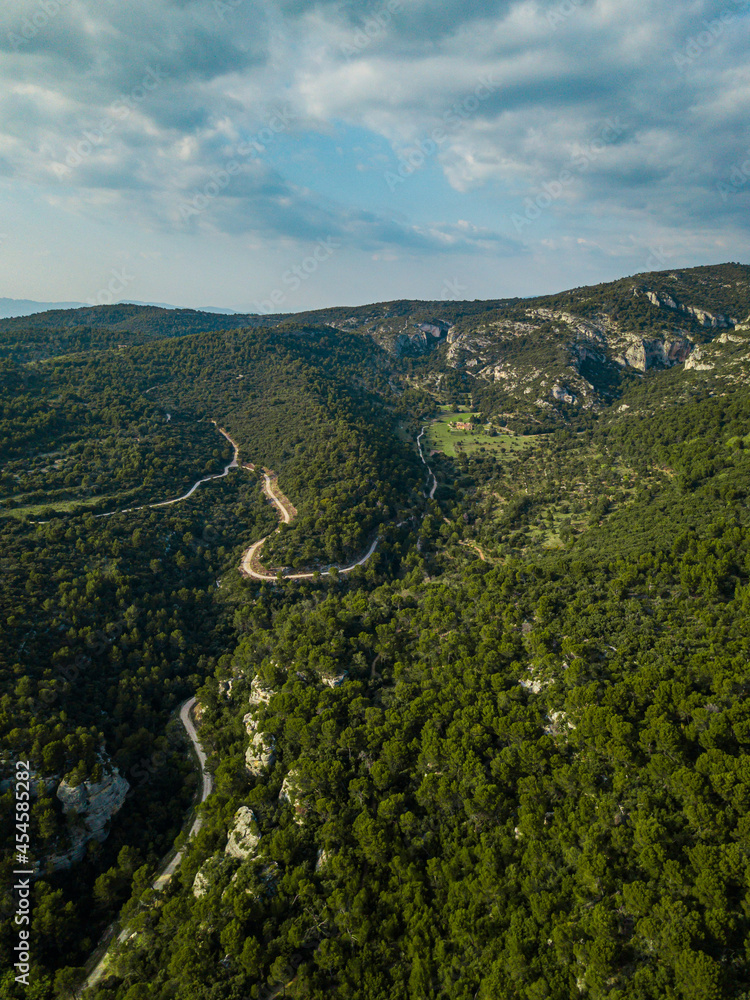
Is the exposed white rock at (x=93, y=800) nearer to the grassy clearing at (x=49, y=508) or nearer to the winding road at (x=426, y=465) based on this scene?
the grassy clearing at (x=49, y=508)

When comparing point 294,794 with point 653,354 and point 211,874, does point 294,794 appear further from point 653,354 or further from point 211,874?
point 653,354

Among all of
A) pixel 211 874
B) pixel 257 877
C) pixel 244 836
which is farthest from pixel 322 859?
pixel 211 874

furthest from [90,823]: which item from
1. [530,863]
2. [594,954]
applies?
[594,954]

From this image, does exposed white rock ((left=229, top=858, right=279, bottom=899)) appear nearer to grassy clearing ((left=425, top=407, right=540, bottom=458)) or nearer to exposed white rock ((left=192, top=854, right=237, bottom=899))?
exposed white rock ((left=192, top=854, right=237, bottom=899))

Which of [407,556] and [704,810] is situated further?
[407,556]

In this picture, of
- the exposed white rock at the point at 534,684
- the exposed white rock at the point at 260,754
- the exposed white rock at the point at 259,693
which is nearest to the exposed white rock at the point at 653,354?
the exposed white rock at the point at 534,684

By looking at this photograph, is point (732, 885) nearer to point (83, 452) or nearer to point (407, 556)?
point (407, 556)
